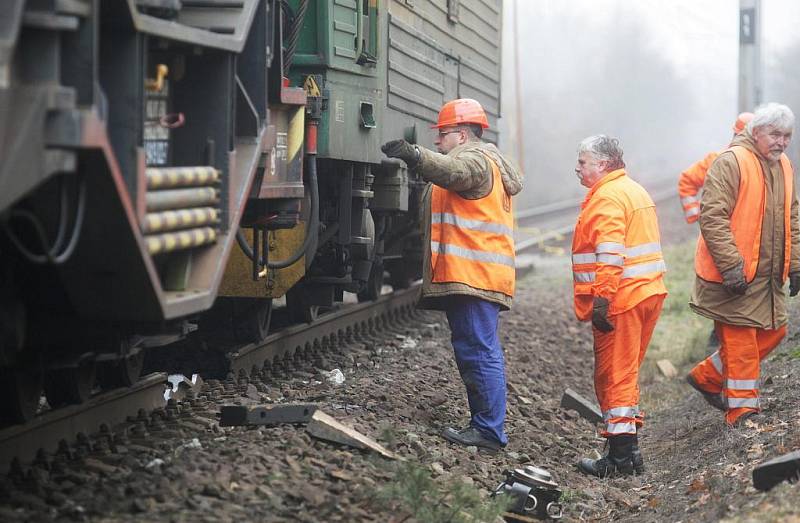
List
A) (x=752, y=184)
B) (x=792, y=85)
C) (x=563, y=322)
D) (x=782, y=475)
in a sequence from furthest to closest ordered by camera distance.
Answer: (x=792, y=85) → (x=563, y=322) → (x=752, y=184) → (x=782, y=475)

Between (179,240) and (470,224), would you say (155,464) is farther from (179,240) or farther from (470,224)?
(470,224)

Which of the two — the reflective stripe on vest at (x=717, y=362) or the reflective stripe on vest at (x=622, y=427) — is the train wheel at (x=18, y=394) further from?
the reflective stripe on vest at (x=717, y=362)

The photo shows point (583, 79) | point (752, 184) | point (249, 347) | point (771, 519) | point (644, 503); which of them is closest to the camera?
point (771, 519)

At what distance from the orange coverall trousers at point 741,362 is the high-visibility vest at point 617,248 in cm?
76

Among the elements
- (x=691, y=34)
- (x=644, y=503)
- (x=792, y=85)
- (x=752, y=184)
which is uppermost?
(x=691, y=34)

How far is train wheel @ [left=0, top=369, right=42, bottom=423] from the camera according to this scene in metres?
5.47

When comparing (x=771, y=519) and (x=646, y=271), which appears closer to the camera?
(x=771, y=519)

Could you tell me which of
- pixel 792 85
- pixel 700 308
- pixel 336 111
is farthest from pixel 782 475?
pixel 792 85

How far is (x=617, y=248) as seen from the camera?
6.49m

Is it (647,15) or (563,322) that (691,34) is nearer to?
(647,15)

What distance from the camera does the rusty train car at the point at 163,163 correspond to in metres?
3.74

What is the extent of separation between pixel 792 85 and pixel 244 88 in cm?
4697

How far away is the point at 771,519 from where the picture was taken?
15.3 ft

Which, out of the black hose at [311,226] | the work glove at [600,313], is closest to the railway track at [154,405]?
the black hose at [311,226]
